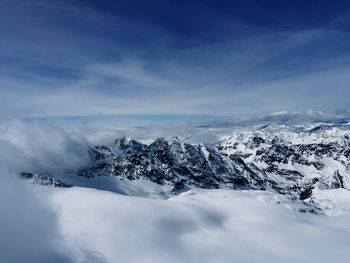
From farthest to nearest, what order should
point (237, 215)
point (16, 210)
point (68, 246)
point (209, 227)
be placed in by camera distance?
point (237, 215)
point (209, 227)
point (16, 210)
point (68, 246)

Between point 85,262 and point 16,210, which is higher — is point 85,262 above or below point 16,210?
below

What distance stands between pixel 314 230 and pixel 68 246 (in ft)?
201

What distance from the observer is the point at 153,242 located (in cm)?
8275

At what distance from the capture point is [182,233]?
295 ft

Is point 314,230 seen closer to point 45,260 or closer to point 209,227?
point 209,227

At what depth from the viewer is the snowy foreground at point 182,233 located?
78375mm

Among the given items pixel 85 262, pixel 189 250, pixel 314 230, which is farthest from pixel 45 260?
pixel 314 230

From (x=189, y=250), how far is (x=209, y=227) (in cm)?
1545

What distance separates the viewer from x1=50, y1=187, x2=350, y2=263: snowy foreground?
78375 mm

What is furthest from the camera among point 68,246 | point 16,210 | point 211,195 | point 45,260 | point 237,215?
point 211,195

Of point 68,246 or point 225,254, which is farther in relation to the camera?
point 225,254

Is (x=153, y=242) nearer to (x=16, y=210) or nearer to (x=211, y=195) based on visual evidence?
(x=16, y=210)

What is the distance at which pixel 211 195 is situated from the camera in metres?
142

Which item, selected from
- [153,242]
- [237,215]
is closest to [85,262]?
[153,242]
